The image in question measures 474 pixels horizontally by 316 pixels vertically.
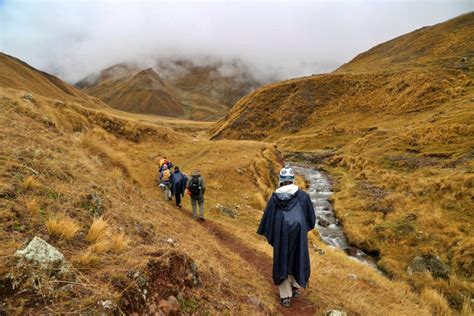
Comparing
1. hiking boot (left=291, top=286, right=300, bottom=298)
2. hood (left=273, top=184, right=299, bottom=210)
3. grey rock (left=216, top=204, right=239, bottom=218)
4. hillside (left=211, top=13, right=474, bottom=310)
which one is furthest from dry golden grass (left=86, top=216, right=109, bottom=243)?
hillside (left=211, top=13, right=474, bottom=310)

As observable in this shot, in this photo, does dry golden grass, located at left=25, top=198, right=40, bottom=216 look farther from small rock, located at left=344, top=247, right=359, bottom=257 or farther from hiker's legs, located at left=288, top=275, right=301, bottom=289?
small rock, located at left=344, top=247, right=359, bottom=257

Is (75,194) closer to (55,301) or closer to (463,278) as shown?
(55,301)

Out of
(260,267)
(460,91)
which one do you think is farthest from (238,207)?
(460,91)

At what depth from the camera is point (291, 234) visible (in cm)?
647

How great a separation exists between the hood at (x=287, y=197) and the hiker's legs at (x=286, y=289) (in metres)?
1.58

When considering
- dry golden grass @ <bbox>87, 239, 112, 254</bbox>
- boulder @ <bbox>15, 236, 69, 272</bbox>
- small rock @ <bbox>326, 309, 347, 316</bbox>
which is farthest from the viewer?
small rock @ <bbox>326, 309, 347, 316</bbox>

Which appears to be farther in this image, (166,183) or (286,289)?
(166,183)

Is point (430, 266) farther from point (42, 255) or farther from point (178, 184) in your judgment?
point (42, 255)

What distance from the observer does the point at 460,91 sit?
5562cm

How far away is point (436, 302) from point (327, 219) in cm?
1136

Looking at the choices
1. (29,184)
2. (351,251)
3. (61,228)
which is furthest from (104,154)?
(351,251)

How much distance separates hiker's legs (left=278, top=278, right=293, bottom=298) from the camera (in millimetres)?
6738

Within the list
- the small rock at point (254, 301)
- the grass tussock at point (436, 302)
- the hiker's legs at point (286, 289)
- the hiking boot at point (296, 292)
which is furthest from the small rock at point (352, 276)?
the small rock at point (254, 301)

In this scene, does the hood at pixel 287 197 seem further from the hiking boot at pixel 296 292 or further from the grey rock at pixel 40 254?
the grey rock at pixel 40 254
